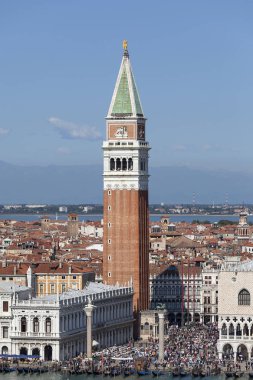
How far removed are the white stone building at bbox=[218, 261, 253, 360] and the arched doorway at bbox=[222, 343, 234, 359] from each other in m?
0.07

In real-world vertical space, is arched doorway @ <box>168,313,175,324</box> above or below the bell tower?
below

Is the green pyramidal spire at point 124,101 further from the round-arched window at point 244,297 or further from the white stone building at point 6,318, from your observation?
the round-arched window at point 244,297

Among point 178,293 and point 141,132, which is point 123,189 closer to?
point 141,132

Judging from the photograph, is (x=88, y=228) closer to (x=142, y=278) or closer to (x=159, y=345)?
(x=142, y=278)

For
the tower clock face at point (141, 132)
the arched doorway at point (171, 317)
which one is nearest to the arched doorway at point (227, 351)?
the tower clock face at point (141, 132)

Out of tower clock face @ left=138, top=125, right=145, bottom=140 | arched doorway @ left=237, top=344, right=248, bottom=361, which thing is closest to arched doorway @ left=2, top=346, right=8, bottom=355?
arched doorway @ left=237, top=344, right=248, bottom=361

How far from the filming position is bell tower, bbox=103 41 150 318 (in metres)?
79.8

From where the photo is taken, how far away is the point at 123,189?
3145 inches

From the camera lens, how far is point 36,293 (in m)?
80.8

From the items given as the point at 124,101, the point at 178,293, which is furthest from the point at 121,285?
the point at 178,293

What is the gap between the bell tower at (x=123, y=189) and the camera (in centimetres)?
7981

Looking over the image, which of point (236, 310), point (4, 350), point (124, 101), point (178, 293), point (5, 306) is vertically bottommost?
point (4, 350)

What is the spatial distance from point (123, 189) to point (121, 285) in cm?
402

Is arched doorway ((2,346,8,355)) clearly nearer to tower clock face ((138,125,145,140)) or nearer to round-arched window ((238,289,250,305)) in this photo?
round-arched window ((238,289,250,305))
